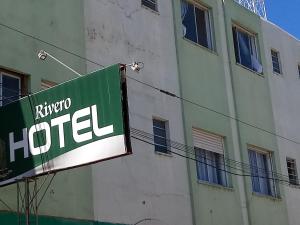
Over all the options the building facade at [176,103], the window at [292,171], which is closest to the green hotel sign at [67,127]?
the building facade at [176,103]

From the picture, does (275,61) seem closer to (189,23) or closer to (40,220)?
(189,23)

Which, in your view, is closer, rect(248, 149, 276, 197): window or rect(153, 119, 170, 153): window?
rect(153, 119, 170, 153): window

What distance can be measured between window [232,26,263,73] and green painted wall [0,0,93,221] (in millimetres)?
7719

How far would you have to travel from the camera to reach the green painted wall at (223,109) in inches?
705

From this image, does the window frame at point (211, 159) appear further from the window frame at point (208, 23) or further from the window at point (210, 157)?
the window frame at point (208, 23)

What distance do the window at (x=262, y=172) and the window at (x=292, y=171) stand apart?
1239 millimetres

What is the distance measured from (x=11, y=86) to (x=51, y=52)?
125 centimetres

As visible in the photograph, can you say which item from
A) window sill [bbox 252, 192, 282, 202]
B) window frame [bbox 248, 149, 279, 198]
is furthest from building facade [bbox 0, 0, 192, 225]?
window frame [bbox 248, 149, 279, 198]

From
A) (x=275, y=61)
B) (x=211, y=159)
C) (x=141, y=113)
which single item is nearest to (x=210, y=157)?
(x=211, y=159)

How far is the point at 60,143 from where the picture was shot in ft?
35.1

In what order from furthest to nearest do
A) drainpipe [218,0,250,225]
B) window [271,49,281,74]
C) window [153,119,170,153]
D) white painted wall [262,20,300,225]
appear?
window [271,49,281,74] → white painted wall [262,20,300,225] → drainpipe [218,0,250,225] → window [153,119,170,153]

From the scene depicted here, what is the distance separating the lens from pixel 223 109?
1956 cm

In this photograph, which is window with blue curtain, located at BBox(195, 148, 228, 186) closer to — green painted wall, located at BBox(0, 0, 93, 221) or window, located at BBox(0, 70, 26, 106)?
green painted wall, located at BBox(0, 0, 93, 221)

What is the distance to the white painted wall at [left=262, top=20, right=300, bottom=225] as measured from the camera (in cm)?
2156
